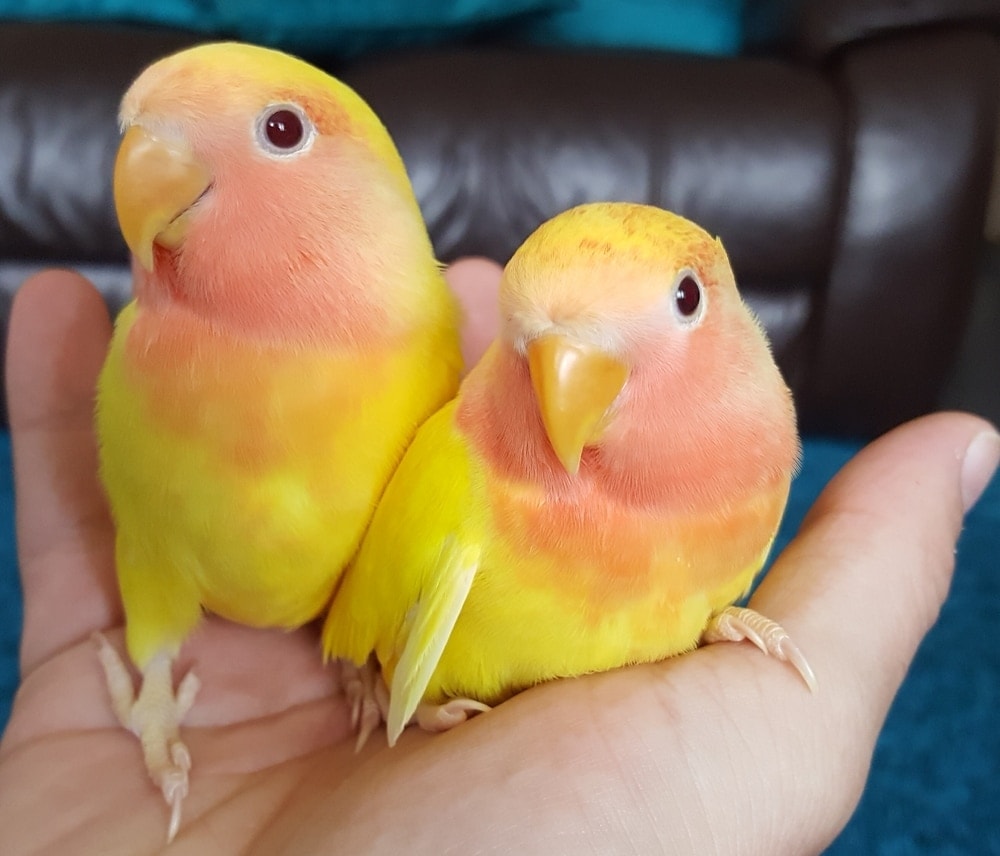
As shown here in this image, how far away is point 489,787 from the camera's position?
25.8 inches

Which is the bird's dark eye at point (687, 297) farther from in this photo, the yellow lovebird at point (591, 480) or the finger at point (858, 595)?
the finger at point (858, 595)

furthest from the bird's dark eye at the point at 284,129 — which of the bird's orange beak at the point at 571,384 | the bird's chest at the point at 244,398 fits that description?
the bird's orange beak at the point at 571,384

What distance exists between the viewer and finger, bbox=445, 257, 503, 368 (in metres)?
1.20

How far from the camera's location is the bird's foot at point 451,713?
2.43 feet

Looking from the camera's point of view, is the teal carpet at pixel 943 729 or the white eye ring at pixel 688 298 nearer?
the white eye ring at pixel 688 298

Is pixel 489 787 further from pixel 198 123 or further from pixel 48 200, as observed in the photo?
pixel 48 200

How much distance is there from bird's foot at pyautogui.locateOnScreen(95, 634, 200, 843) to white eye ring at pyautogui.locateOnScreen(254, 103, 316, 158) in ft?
1.69

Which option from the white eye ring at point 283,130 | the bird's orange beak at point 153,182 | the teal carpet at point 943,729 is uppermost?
the white eye ring at point 283,130

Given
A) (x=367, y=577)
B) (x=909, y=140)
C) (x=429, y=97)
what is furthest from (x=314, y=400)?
(x=909, y=140)

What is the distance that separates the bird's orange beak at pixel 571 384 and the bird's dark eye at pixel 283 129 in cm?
26

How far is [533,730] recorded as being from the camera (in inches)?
26.7

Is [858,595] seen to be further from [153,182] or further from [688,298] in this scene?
[153,182]

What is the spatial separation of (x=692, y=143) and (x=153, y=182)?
44.6 inches

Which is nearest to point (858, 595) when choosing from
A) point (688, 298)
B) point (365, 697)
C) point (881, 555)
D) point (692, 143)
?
point (881, 555)
